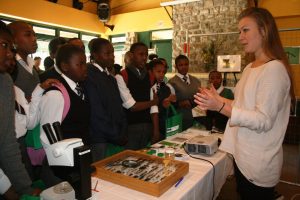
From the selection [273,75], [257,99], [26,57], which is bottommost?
[257,99]

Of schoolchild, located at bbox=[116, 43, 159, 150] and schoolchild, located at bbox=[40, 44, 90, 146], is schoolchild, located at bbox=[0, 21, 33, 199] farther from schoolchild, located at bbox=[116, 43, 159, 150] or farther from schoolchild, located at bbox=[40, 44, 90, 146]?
schoolchild, located at bbox=[116, 43, 159, 150]

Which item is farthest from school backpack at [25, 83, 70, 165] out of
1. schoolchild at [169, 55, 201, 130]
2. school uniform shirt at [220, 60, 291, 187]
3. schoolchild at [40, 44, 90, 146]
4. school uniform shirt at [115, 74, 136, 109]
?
schoolchild at [169, 55, 201, 130]

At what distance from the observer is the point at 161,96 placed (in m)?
2.93

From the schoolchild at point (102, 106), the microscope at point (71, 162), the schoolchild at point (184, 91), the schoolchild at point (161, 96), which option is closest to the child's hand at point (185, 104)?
the schoolchild at point (184, 91)

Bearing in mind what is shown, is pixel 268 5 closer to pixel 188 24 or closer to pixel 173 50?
pixel 188 24

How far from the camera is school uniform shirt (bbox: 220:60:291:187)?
1.20m

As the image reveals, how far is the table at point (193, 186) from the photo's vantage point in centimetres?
121

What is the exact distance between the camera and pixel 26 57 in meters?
2.18

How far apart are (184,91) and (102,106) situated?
149cm

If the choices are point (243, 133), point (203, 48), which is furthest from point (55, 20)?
point (243, 133)

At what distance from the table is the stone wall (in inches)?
188

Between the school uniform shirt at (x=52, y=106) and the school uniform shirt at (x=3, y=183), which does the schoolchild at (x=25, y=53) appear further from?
the school uniform shirt at (x=3, y=183)

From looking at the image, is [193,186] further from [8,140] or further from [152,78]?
[152,78]

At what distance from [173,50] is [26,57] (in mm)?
5314
